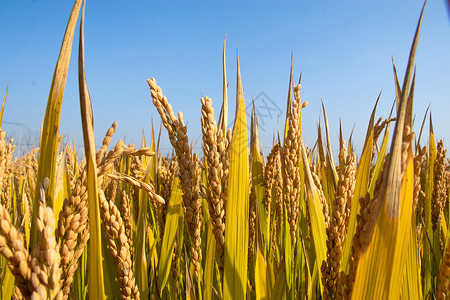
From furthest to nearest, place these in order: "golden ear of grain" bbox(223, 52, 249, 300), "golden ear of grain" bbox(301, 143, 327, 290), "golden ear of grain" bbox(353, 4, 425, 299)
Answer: "golden ear of grain" bbox(301, 143, 327, 290) → "golden ear of grain" bbox(223, 52, 249, 300) → "golden ear of grain" bbox(353, 4, 425, 299)

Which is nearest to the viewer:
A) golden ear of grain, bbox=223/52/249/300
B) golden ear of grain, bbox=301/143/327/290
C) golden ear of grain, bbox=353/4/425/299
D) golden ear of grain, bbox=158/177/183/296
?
golden ear of grain, bbox=353/4/425/299

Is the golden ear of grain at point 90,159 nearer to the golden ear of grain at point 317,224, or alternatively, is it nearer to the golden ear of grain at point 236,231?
the golden ear of grain at point 236,231

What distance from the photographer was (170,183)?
137 cm

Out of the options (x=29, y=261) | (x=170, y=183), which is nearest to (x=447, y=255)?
Result: (x=29, y=261)

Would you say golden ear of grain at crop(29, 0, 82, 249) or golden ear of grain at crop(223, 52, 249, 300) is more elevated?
golden ear of grain at crop(29, 0, 82, 249)

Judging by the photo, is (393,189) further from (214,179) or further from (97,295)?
(97,295)

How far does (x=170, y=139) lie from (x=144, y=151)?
0.13 metres

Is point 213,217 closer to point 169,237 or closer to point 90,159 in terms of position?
point 90,159

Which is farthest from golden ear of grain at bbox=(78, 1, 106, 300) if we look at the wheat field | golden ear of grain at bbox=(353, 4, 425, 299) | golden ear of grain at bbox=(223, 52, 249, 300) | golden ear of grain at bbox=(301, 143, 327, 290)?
golden ear of grain at bbox=(301, 143, 327, 290)

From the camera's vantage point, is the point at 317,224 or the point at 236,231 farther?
the point at 317,224

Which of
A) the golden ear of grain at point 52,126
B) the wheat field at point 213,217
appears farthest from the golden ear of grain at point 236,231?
the golden ear of grain at point 52,126

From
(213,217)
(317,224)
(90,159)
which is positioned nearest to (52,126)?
(90,159)

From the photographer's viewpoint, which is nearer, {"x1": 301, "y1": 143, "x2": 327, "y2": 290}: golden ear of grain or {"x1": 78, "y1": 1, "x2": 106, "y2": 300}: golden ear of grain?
{"x1": 78, "y1": 1, "x2": 106, "y2": 300}: golden ear of grain

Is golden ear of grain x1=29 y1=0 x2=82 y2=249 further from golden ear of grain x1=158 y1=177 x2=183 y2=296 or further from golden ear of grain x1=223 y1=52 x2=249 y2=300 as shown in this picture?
golden ear of grain x1=158 y1=177 x2=183 y2=296
